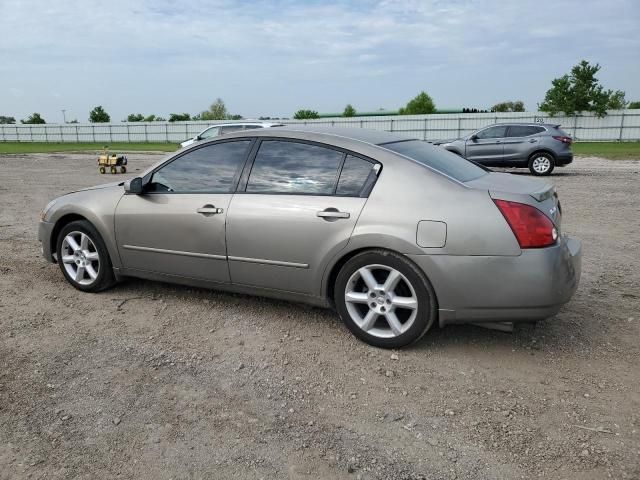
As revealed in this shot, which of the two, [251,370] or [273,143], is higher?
[273,143]

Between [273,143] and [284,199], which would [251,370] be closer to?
[284,199]

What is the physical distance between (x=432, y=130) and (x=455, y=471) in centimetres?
4273

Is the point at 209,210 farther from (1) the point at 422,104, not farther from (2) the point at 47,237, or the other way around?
(1) the point at 422,104

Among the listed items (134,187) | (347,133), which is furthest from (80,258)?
(347,133)

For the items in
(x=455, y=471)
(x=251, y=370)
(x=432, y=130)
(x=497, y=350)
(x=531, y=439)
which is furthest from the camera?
(x=432, y=130)

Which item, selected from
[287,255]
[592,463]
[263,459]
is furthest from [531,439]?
[287,255]

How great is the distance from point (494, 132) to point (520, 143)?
0.97 metres

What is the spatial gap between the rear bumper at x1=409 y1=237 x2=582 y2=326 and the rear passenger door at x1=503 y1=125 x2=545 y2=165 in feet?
47.8

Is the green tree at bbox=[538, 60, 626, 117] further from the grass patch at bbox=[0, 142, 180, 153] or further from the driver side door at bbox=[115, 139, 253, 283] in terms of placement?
the driver side door at bbox=[115, 139, 253, 283]

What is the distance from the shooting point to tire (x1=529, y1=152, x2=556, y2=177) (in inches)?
668

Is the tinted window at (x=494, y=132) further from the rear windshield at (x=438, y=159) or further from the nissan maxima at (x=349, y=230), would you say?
the nissan maxima at (x=349, y=230)

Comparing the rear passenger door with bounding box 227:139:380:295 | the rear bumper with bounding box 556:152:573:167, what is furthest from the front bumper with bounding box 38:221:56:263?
the rear bumper with bounding box 556:152:573:167

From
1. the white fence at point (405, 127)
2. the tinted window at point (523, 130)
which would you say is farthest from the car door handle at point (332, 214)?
the white fence at point (405, 127)

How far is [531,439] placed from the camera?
2.81 meters
